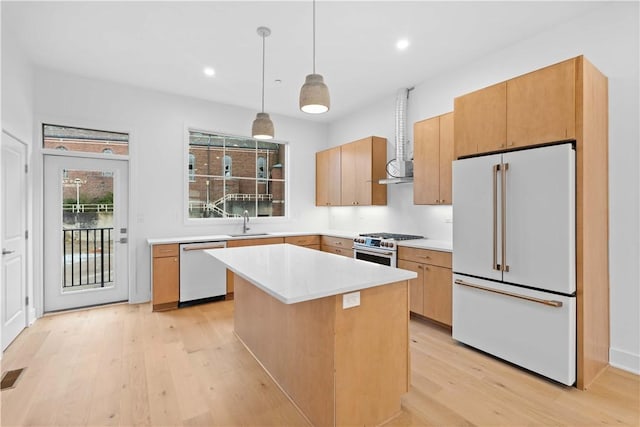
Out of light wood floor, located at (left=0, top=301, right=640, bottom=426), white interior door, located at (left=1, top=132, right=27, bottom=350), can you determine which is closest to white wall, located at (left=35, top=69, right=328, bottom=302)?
white interior door, located at (left=1, top=132, right=27, bottom=350)

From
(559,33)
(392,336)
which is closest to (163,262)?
(392,336)

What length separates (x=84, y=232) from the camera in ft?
13.4

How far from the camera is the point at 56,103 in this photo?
152 inches

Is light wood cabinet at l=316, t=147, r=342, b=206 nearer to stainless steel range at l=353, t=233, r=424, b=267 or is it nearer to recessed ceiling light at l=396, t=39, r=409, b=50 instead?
stainless steel range at l=353, t=233, r=424, b=267

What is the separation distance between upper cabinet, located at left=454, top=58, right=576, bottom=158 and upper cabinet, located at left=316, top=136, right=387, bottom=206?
180 centimetres

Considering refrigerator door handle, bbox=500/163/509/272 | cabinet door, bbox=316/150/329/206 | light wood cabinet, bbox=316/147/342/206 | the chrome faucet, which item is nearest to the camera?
refrigerator door handle, bbox=500/163/509/272

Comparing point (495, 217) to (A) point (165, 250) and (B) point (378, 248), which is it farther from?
(A) point (165, 250)

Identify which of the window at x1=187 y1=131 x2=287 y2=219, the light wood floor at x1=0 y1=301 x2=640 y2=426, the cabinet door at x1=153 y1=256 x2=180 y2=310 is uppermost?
the window at x1=187 y1=131 x2=287 y2=219

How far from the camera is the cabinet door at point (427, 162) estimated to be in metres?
3.74

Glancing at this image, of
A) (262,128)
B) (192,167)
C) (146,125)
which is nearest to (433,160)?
(262,128)

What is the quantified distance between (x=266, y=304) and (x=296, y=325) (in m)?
0.56

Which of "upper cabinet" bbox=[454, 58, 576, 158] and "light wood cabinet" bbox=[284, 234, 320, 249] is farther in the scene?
"light wood cabinet" bbox=[284, 234, 320, 249]

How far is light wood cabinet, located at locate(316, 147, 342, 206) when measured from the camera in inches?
213

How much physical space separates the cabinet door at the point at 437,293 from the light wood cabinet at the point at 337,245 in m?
1.37
